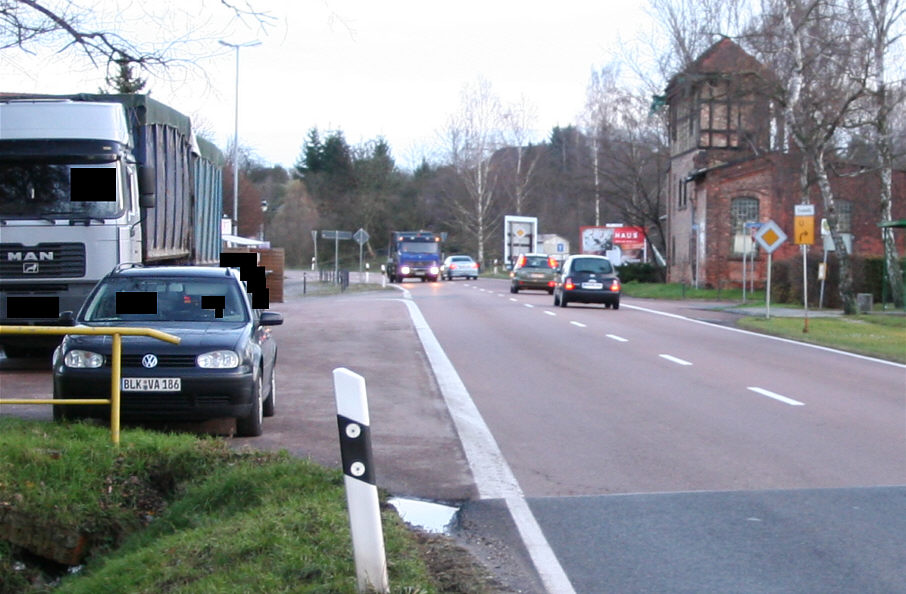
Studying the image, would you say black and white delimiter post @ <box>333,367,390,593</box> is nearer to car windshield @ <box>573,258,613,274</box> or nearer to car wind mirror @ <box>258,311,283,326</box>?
car wind mirror @ <box>258,311,283,326</box>

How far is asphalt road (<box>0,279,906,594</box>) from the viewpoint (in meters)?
6.39

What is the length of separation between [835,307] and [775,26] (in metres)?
10.1

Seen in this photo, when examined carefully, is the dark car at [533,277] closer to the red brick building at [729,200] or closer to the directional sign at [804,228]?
the red brick building at [729,200]

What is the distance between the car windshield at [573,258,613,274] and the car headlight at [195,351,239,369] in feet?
83.5

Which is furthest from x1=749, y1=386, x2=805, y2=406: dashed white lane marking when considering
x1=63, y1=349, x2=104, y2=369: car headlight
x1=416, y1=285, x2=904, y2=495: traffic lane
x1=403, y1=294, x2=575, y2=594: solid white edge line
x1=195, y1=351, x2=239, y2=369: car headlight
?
x1=63, y1=349, x2=104, y2=369: car headlight

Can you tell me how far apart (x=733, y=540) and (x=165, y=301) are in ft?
20.7

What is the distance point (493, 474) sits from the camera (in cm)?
873

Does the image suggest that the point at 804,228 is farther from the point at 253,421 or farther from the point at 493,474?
the point at 493,474

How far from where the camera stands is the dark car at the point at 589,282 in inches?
1355

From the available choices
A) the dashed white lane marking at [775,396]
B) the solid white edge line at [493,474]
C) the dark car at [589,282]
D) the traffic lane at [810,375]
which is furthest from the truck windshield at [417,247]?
the dashed white lane marking at [775,396]

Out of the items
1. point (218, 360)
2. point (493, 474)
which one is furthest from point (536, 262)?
point (493, 474)

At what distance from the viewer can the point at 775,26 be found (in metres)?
33.2

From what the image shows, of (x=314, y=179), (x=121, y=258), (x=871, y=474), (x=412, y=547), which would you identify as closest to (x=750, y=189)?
(x=121, y=258)

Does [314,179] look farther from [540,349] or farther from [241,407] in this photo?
[241,407]
